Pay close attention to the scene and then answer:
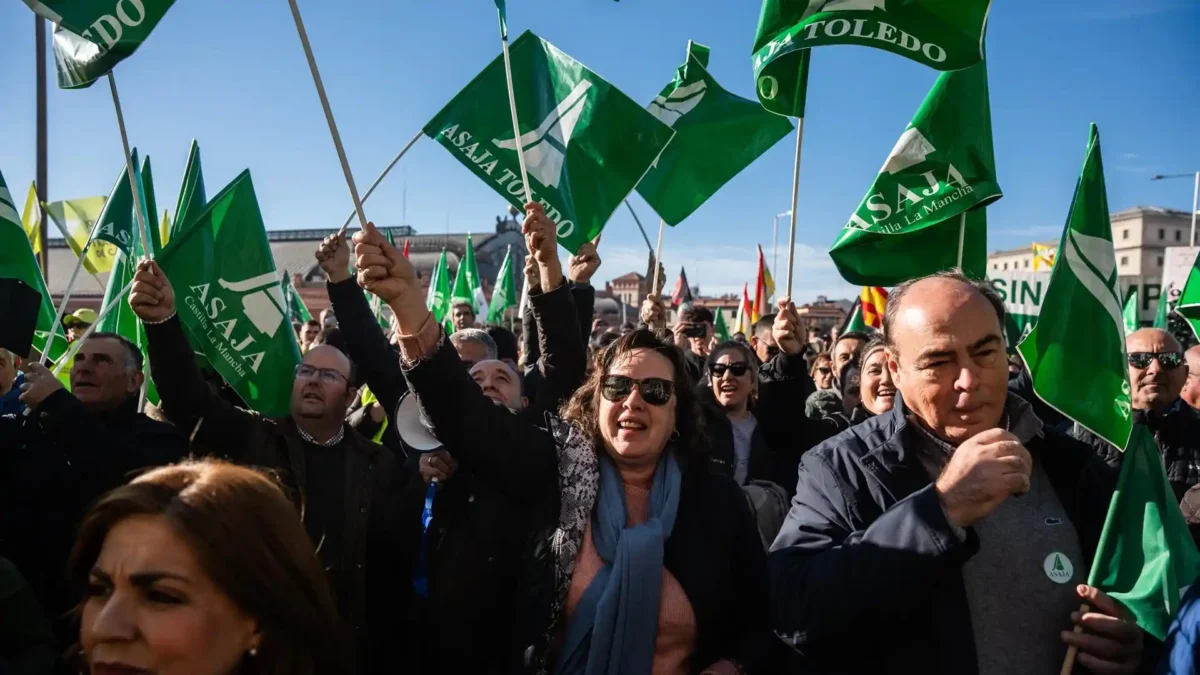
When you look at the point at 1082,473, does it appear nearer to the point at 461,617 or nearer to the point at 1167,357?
the point at 461,617

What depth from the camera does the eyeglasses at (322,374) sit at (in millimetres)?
3684

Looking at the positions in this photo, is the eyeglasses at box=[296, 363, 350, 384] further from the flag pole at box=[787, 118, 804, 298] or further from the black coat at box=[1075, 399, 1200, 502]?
the black coat at box=[1075, 399, 1200, 502]

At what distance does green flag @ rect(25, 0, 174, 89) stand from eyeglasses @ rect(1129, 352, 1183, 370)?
4677mm

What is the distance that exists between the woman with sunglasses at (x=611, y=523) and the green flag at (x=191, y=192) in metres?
4.05

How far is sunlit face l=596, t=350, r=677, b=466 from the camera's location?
100.0 inches

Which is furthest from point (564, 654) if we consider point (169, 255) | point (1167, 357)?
point (1167, 357)

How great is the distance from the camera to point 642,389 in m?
2.63

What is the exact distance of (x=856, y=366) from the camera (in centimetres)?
561

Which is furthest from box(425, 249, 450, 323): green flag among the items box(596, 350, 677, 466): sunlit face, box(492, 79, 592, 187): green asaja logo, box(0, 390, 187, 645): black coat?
box(596, 350, 677, 466): sunlit face

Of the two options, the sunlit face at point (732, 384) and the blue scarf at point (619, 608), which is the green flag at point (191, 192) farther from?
the blue scarf at point (619, 608)

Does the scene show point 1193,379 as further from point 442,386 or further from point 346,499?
point 346,499

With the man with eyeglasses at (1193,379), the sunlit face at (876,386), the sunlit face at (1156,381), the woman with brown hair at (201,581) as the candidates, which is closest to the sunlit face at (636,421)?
the woman with brown hair at (201,581)

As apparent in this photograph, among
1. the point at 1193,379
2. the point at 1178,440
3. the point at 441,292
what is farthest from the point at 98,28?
the point at 441,292

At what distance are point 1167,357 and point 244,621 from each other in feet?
14.3
